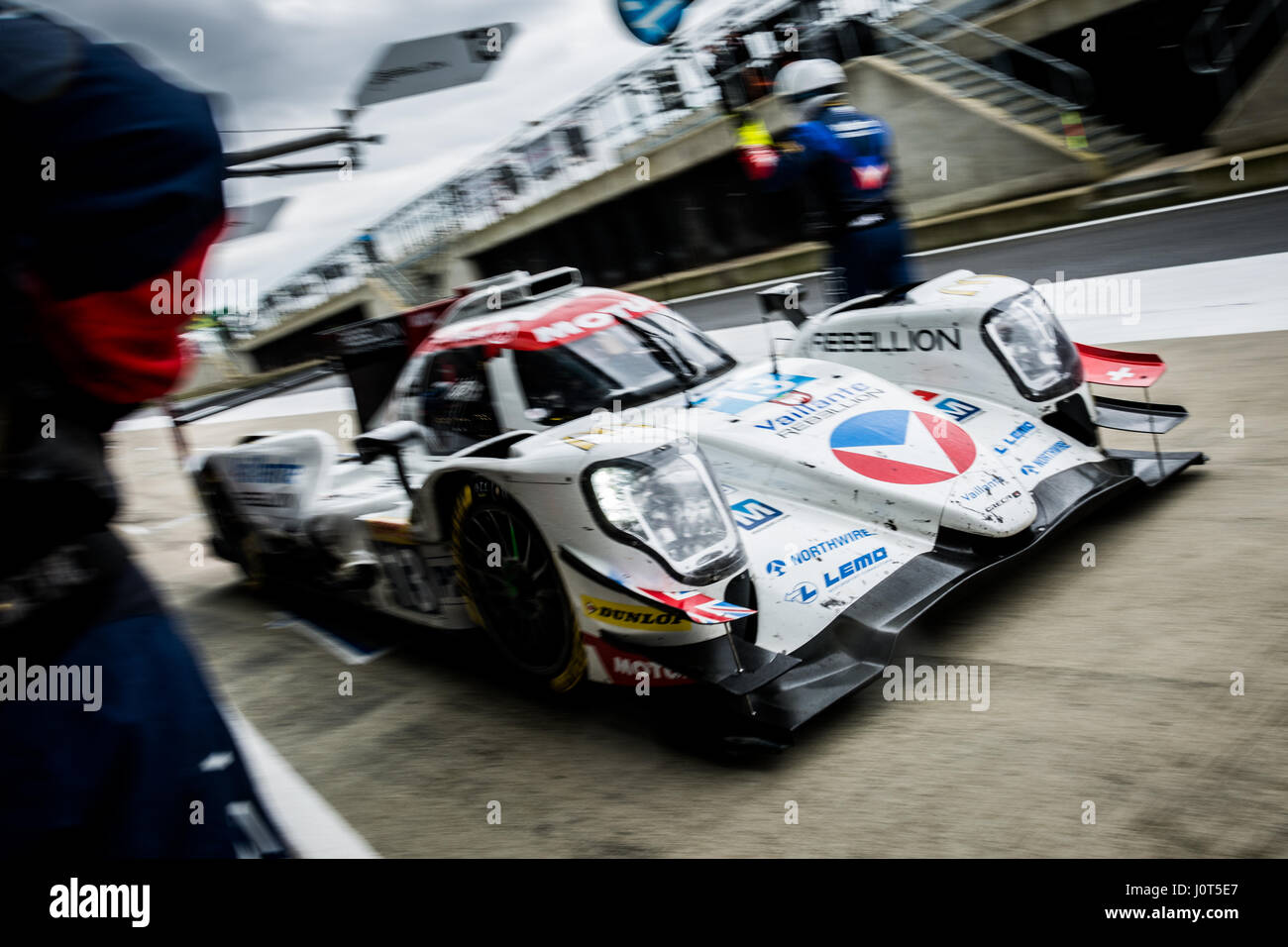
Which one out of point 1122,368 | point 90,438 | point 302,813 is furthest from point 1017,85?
point 90,438

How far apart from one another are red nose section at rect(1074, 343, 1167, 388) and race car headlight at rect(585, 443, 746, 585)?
81.1 inches

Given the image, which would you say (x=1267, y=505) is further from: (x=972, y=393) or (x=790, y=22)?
(x=790, y=22)

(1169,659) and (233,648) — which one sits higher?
(1169,659)

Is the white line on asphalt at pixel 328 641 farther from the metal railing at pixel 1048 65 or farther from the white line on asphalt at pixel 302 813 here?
the metal railing at pixel 1048 65

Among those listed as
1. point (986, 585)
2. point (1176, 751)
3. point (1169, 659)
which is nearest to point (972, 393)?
point (986, 585)

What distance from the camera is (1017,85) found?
46.9 ft

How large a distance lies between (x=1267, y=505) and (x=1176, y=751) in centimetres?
180

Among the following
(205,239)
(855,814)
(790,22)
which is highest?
(790,22)

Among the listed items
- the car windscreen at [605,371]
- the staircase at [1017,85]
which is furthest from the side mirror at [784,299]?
the staircase at [1017,85]

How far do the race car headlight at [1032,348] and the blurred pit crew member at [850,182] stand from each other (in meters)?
1.40

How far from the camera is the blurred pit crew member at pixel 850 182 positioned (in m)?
5.62
